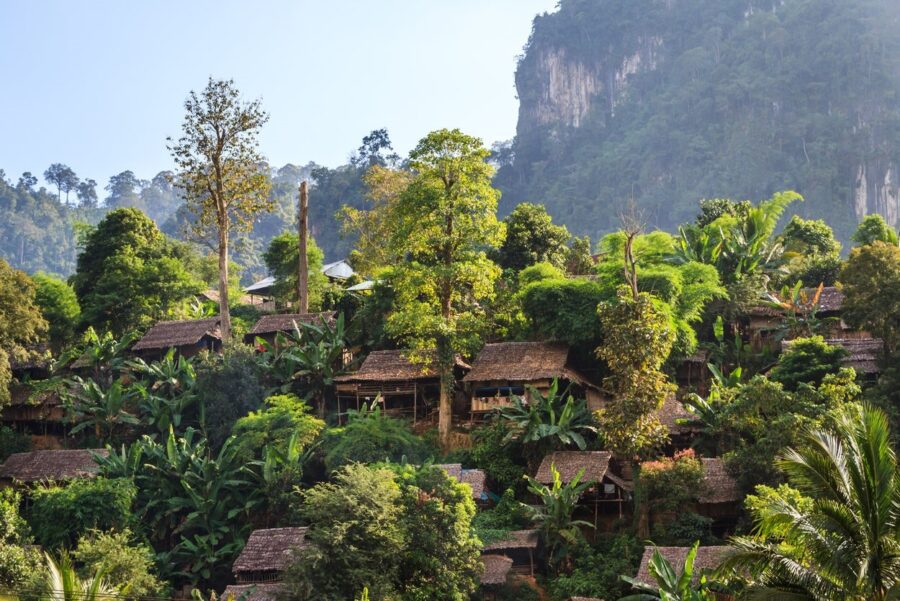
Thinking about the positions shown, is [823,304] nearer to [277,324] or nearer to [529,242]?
[529,242]

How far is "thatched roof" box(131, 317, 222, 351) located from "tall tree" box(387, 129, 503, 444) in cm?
751

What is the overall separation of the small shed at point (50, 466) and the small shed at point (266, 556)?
19.2 feet

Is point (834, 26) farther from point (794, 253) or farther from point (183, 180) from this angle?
point (183, 180)

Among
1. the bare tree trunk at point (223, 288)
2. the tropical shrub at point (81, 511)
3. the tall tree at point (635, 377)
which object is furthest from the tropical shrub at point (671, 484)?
the bare tree trunk at point (223, 288)

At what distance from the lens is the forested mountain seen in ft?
269

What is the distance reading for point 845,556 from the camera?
11055mm

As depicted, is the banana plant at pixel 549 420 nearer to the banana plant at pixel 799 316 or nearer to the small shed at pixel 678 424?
the small shed at pixel 678 424

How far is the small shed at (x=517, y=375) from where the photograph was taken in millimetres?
26812

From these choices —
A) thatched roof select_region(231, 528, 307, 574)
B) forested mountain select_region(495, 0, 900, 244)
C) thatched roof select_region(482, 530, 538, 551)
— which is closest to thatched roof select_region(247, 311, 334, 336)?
thatched roof select_region(231, 528, 307, 574)

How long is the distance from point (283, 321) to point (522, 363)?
31.8 ft

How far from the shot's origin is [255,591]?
2069 cm

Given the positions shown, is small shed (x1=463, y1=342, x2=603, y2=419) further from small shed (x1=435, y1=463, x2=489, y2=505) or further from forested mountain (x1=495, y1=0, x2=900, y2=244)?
forested mountain (x1=495, y1=0, x2=900, y2=244)

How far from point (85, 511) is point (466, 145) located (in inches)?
493

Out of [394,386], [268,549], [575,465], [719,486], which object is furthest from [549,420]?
[268,549]
